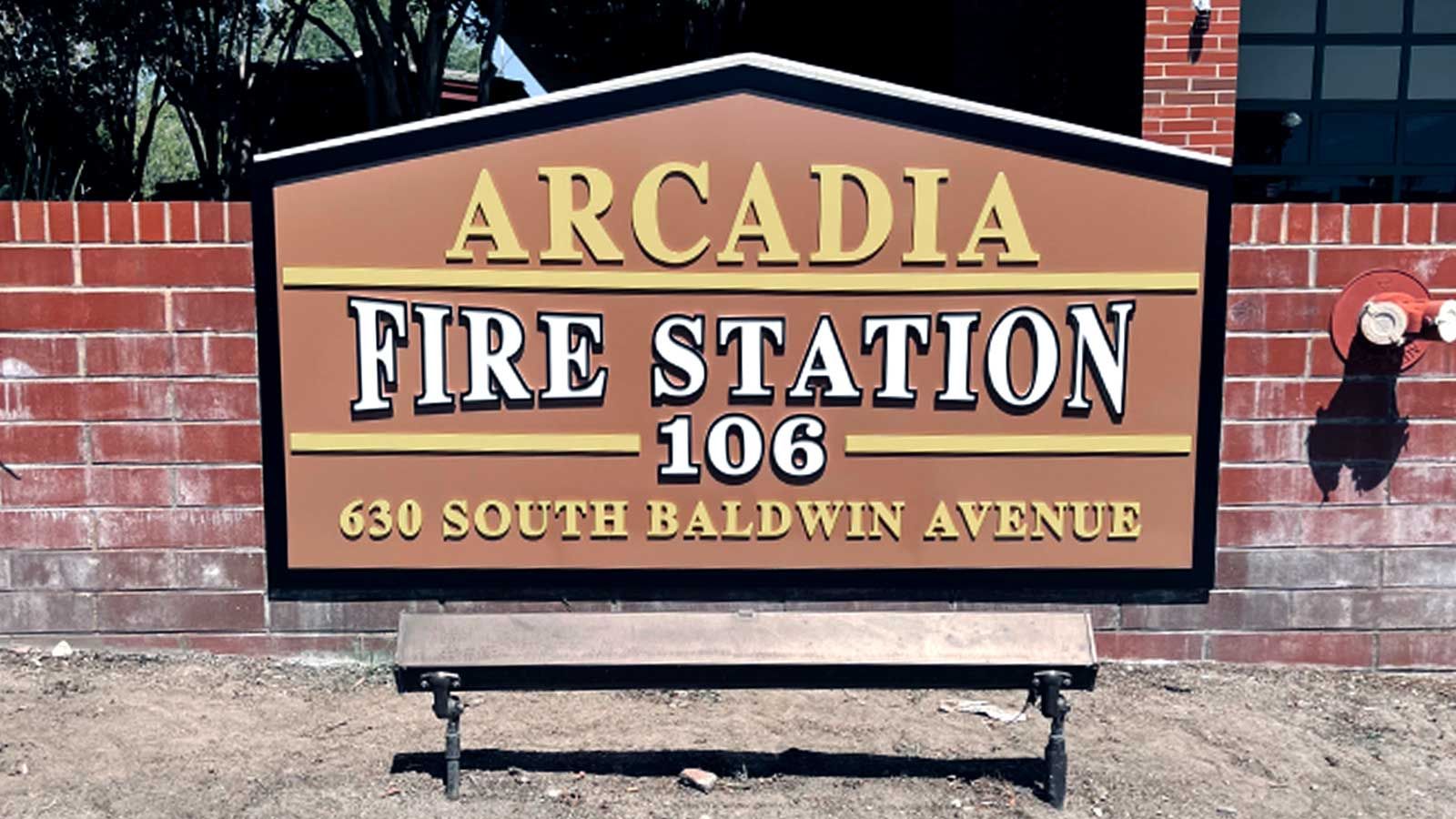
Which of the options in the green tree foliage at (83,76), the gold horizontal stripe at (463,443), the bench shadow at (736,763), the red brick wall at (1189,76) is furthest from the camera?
the green tree foliage at (83,76)

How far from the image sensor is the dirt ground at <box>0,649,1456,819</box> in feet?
13.1

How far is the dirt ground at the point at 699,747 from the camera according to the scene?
13.1ft

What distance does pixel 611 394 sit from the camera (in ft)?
15.8

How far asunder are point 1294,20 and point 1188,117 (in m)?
2.67

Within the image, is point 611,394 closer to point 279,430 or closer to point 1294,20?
point 279,430

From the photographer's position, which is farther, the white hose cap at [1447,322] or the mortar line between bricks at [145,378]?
the mortar line between bricks at [145,378]

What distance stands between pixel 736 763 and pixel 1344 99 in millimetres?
7087

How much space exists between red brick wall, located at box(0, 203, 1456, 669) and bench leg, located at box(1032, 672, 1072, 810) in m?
1.04

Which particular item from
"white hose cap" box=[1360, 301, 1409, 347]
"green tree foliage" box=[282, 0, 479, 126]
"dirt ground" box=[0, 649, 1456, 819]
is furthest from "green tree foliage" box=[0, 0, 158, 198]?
"white hose cap" box=[1360, 301, 1409, 347]

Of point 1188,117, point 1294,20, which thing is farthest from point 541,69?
point 1188,117

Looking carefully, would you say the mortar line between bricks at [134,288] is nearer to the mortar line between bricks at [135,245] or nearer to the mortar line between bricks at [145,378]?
the mortar line between bricks at [135,245]

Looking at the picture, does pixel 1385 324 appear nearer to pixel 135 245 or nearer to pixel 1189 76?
pixel 1189 76

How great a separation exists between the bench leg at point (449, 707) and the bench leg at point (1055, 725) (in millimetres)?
1769

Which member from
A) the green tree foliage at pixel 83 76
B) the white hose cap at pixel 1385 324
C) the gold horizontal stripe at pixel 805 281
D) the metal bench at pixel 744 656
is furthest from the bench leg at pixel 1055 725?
the green tree foliage at pixel 83 76
